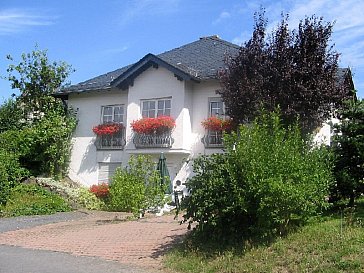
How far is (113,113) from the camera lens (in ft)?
73.1

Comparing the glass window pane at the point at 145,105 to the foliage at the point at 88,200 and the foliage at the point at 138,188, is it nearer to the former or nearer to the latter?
the foliage at the point at 88,200

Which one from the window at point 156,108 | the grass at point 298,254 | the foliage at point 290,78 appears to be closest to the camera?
the grass at point 298,254

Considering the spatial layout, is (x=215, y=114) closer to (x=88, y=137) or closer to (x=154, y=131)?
(x=154, y=131)

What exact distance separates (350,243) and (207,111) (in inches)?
503

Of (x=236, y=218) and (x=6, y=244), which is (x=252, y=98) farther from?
(x=6, y=244)

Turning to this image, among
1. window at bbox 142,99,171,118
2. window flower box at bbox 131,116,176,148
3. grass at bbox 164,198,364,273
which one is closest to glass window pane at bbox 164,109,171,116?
window at bbox 142,99,171,118

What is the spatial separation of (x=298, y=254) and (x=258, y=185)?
134 centimetres

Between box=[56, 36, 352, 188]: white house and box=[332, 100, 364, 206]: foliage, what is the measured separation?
8.39 m

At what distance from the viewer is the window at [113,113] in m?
22.0

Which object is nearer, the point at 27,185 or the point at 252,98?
the point at 252,98

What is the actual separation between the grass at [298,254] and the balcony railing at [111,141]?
12939mm

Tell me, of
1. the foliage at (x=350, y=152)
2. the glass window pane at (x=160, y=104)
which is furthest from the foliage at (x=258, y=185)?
the glass window pane at (x=160, y=104)

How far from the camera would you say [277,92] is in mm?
14422

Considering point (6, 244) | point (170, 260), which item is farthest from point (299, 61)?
point (6, 244)
